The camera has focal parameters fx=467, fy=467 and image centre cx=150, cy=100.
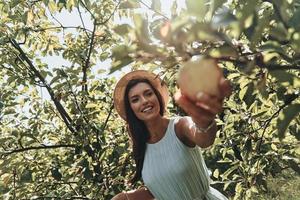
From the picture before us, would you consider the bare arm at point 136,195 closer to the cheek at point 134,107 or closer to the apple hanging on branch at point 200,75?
the cheek at point 134,107

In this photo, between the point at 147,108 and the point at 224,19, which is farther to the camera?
the point at 147,108

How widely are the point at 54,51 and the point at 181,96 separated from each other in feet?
14.5

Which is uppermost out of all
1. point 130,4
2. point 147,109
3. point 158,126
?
point 130,4

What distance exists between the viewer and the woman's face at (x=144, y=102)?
2.48 metres

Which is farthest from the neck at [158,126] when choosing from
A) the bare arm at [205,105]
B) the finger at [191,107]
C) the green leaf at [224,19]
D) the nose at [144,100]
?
the green leaf at [224,19]

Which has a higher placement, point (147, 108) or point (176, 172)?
point (147, 108)

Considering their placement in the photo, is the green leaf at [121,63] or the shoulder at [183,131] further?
the shoulder at [183,131]

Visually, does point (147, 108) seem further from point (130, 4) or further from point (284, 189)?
point (284, 189)

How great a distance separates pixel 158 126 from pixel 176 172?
0.98 feet

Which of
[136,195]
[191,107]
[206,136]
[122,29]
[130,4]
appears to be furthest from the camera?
[136,195]

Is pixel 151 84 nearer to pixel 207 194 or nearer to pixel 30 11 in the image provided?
pixel 207 194

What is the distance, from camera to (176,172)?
2.36m

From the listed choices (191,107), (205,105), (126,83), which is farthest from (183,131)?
(205,105)

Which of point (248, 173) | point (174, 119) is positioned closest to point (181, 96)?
point (174, 119)
